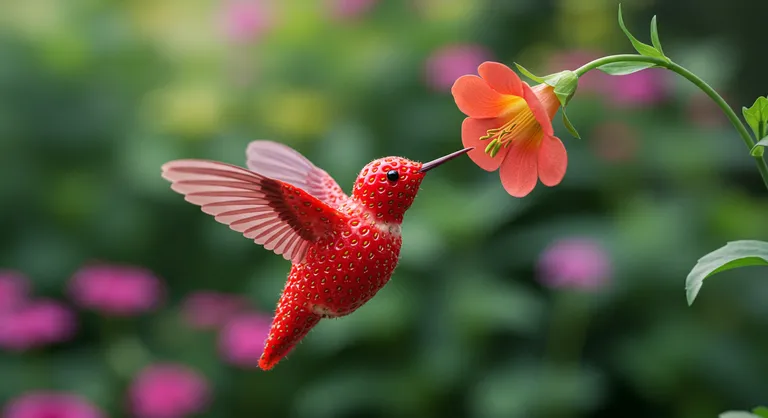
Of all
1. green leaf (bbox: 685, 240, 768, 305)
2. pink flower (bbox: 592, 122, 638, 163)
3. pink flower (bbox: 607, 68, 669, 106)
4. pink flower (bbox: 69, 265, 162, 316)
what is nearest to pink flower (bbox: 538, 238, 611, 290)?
pink flower (bbox: 592, 122, 638, 163)

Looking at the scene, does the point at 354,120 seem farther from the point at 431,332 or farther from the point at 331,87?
the point at 431,332

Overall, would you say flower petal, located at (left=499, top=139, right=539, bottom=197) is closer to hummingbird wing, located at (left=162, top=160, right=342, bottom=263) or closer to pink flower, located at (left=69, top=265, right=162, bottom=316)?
hummingbird wing, located at (left=162, top=160, right=342, bottom=263)

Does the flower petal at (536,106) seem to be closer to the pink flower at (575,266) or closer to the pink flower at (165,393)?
the pink flower at (575,266)

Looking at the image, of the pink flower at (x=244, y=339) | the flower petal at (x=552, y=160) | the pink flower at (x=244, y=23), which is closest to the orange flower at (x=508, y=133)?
the flower petal at (x=552, y=160)

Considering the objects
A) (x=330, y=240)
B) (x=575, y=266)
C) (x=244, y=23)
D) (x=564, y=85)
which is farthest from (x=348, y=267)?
(x=244, y=23)

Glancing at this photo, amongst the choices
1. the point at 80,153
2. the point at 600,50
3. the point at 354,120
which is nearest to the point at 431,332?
the point at 354,120

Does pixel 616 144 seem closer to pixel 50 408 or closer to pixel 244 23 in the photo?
pixel 244 23
